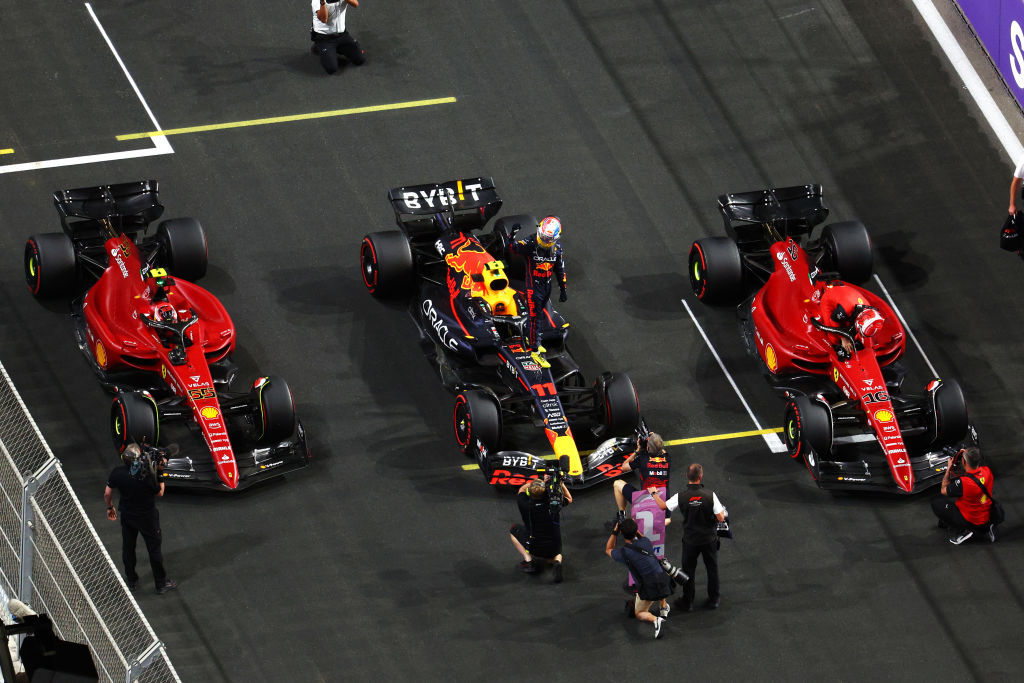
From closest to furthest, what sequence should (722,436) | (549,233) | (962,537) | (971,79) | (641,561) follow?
(641,561), (962,537), (549,233), (722,436), (971,79)

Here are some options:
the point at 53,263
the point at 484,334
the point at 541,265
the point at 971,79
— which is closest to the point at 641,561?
the point at 484,334

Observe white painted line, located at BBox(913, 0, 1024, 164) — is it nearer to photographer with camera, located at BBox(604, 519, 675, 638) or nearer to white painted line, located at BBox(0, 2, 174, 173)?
photographer with camera, located at BBox(604, 519, 675, 638)

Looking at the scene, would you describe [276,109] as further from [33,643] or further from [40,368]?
[33,643]

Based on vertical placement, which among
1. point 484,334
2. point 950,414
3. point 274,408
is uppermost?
point 274,408

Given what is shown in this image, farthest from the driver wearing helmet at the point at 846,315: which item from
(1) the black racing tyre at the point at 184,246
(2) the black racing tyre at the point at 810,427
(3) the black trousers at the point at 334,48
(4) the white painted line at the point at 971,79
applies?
(3) the black trousers at the point at 334,48

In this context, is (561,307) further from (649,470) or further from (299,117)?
(299,117)

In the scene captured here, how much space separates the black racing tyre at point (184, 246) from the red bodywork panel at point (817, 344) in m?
7.36

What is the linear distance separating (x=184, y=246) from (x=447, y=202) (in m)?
3.55

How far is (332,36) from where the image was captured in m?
33.8

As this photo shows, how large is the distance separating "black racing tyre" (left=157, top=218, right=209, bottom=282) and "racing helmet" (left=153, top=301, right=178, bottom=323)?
6.73ft

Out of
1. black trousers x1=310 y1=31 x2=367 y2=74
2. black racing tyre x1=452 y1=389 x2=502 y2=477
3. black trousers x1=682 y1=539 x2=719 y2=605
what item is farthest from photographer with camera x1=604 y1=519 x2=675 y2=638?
black trousers x1=310 y1=31 x2=367 y2=74

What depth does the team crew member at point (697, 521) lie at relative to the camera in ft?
81.6

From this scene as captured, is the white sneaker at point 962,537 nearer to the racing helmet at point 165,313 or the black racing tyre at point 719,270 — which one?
the black racing tyre at point 719,270

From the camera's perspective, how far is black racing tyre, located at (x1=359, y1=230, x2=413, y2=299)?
2989cm
